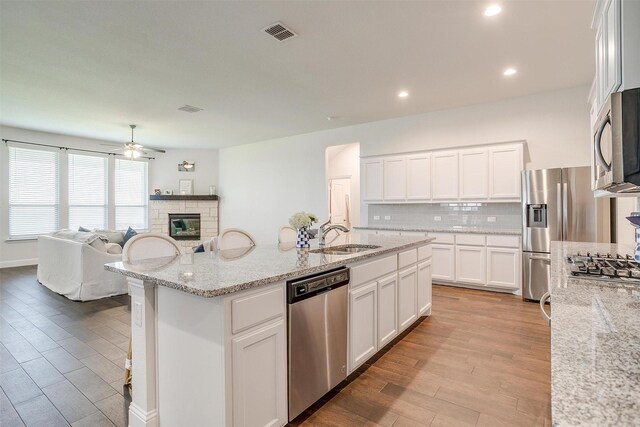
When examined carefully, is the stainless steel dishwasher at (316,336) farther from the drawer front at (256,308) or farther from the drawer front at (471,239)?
the drawer front at (471,239)

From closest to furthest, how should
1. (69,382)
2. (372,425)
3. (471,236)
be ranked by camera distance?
(372,425), (69,382), (471,236)

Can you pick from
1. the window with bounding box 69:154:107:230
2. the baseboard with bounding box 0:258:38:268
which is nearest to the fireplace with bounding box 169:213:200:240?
the window with bounding box 69:154:107:230

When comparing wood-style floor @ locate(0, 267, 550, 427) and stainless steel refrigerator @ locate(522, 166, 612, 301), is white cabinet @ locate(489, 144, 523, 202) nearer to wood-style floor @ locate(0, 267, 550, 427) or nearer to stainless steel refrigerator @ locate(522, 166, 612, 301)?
stainless steel refrigerator @ locate(522, 166, 612, 301)

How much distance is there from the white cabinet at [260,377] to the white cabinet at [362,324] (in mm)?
679

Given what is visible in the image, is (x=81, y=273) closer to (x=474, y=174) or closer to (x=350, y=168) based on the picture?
(x=474, y=174)

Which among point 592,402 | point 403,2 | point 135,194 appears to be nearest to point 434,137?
point 403,2

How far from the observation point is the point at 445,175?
5.20 meters

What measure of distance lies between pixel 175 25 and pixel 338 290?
8.70 ft

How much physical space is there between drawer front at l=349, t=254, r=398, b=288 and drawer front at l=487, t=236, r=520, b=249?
2434 mm

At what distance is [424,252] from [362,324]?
1.42 meters

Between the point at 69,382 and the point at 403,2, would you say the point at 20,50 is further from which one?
the point at 403,2

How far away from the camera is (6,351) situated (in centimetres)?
285

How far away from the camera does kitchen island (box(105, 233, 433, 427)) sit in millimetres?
1521

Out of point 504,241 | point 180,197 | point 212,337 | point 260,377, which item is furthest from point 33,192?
point 504,241
